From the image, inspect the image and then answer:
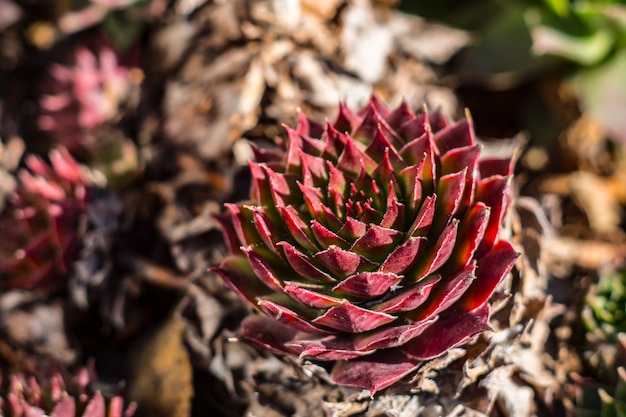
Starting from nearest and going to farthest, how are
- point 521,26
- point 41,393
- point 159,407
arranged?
point 41,393 < point 159,407 < point 521,26

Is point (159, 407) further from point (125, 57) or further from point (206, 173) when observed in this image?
point (125, 57)

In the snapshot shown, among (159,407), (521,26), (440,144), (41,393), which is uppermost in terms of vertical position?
(440,144)

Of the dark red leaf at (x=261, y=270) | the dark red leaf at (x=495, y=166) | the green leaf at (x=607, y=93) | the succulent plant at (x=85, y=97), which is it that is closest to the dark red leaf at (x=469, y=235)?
the dark red leaf at (x=495, y=166)

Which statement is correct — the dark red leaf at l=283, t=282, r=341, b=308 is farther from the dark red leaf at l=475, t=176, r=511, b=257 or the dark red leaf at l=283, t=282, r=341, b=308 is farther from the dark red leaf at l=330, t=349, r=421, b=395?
the dark red leaf at l=475, t=176, r=511, b=257

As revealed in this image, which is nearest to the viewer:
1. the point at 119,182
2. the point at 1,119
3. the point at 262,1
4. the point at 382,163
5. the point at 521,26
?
the point at 382,163

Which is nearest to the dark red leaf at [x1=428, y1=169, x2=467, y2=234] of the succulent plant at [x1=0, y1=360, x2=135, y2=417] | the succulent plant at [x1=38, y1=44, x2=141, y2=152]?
the succulent plant at [x1=0, y1=360, x2=135, y2=417]

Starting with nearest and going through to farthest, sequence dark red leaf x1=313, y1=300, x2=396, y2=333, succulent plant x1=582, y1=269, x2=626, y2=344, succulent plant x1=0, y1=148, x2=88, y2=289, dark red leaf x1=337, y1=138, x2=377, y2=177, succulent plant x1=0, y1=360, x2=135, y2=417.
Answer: dark red leaf x1=313, y1=300, x2=396, y2=333
dark red leaf x1=337, y1=138, x2=377, y2=177
succulent plant x1=0, y1=360, x2=135, y2=417
succulent plant x1=582, y1=269, x2=626, y2=344
succulent plant x1=0, y1=148, x2=88, y2=289

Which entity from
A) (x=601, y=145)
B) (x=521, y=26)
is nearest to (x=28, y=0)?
(x=521, y=26)

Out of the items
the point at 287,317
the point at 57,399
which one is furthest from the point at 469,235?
the point at 57,399
